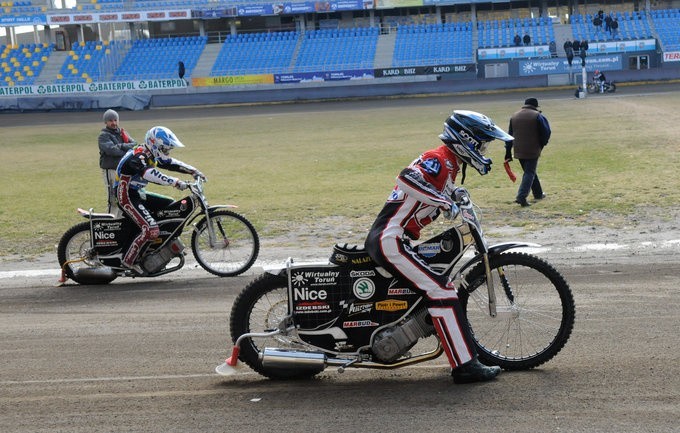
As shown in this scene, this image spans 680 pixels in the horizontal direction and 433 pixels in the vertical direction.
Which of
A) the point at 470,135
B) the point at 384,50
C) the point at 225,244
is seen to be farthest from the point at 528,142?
the point at 384,50

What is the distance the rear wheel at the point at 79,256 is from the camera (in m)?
10.9

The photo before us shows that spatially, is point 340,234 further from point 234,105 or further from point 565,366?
point 234,105

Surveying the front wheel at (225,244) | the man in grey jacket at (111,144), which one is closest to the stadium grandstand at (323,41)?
the man in grey jacket at (111,144)

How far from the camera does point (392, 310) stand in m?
6.39

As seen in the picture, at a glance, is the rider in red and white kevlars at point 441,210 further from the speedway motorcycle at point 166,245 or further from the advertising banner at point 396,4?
the advertising banner at point 396,4

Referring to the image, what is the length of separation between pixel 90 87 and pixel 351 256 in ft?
167

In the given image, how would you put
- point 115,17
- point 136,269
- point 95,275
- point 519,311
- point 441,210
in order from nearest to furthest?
1. point 441,210
2. point 519,311
3. point 95,275
4. point 136,269
5. point 115,17

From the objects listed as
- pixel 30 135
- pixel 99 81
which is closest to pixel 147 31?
pixel 99 81

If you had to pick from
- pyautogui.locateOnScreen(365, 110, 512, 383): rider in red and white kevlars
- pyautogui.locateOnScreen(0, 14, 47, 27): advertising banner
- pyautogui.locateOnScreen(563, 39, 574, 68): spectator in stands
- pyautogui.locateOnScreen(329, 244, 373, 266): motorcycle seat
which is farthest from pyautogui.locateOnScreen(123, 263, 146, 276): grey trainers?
pyautogui.locateOnScreen(0, 14, 47, 27): advertising banner

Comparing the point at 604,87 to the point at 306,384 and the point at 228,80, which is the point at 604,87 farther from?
the point at 306,384

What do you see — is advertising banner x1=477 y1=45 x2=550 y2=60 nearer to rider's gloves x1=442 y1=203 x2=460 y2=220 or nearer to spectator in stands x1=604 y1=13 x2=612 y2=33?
spectator in stands x1=604 y1=13 x2=612 y2=33

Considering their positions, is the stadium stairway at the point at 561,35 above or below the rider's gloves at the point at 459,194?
above

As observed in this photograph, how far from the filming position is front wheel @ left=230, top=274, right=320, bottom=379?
6547 mm

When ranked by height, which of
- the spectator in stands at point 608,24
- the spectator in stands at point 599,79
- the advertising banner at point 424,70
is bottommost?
the spectator in stands at point 599,79
